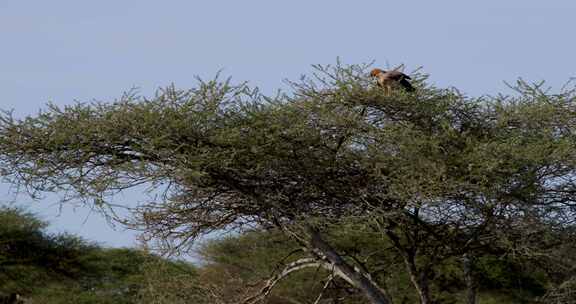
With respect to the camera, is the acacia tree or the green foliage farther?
the green foliage

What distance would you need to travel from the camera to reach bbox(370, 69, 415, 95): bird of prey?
13.3 meters

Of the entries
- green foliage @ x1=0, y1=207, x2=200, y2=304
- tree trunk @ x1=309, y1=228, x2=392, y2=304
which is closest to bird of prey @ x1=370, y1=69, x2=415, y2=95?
tree trunk @ x1=309, y1=228, x2=392, y2=304

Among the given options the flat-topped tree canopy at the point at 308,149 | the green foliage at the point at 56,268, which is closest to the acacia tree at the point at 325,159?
the flat-topped tree canopy at the point at 308,149

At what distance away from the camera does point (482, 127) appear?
14180 mm

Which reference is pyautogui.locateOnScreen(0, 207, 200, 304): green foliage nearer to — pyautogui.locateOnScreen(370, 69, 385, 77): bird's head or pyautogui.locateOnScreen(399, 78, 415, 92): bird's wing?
pyautogui.locateOnScreen(370, 69, 385, 77): bird's head

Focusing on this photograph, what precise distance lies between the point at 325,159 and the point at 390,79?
1120 mm

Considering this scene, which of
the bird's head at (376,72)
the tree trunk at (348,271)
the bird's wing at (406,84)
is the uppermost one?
the bird's head at (376,72)

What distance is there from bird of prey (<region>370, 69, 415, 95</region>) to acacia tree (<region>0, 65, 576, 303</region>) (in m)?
0.13

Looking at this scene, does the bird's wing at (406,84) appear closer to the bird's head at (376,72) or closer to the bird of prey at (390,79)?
the bird of prey at (390,79)

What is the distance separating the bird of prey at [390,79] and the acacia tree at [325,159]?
0.13 meters

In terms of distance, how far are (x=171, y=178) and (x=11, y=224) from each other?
934 cm

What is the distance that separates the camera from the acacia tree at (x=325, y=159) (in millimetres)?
12820

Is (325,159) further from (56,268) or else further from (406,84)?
(56,268)

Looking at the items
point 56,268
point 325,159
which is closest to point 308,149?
point 325,159
